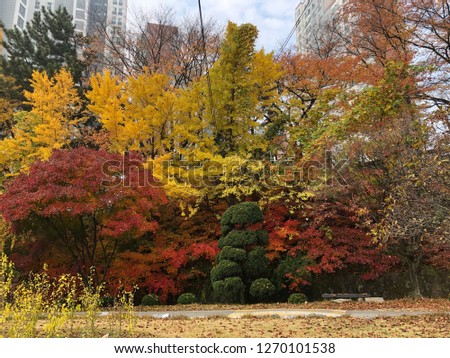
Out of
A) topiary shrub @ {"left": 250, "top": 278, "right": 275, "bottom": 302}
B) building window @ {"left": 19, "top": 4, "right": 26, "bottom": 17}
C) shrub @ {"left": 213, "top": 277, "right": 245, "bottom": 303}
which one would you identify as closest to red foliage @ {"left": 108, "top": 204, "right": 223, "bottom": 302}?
shrub @ {"left": 213, "top": 277, "right": 245, "bottom": 303}

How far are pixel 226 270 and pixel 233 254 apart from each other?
561mm

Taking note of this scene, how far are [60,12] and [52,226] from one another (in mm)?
18397

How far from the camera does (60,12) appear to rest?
2442cm

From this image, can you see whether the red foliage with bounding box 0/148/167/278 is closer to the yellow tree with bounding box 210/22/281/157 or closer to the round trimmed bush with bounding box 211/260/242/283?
the round trimmed bush with bounding box 211/260/242/283

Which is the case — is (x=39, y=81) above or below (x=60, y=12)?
below

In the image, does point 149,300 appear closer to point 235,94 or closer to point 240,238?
point 240,238

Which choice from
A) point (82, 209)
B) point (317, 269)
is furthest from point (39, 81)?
point (317, 269)

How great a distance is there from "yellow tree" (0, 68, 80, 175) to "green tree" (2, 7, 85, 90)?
436 cm

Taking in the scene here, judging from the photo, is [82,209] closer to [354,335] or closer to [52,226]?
[52,226]

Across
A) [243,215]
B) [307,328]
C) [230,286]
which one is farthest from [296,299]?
[307,328]

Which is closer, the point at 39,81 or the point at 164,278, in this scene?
the point at 164,278

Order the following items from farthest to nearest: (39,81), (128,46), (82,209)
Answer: (128,46) < (39,81) < (82,209)

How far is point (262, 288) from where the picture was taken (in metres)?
12.0

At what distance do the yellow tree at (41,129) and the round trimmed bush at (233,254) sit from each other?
27.5 feet
